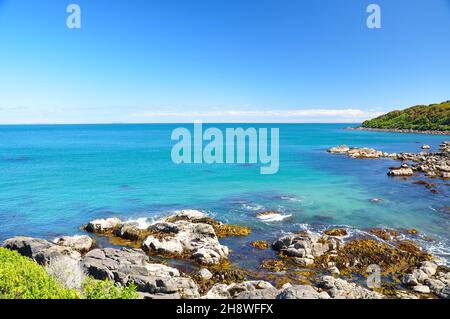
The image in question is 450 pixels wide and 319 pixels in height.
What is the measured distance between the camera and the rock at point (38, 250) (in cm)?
2134

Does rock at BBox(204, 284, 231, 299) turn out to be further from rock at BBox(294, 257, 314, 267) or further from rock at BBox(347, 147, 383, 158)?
rock at BBox(347, 147, 383, 158)

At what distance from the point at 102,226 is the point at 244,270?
1560cm

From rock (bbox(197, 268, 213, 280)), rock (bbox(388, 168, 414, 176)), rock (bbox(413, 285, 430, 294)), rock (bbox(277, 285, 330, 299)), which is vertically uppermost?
rock (bbox(388, 168, 414, 176))

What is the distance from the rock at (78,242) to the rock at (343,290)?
1892cm

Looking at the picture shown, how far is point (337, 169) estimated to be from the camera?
6738 centimetres

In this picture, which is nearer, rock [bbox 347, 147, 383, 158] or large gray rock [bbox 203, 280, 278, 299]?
large gray rock [bbox 203, 280, 278, 299]

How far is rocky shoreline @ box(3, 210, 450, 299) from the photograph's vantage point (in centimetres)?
1847

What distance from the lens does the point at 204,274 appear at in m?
21.7

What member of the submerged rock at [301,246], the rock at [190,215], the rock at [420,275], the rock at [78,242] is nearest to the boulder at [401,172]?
the submerged rock at [301,246]

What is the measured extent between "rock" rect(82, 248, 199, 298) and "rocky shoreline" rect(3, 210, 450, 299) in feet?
0.19

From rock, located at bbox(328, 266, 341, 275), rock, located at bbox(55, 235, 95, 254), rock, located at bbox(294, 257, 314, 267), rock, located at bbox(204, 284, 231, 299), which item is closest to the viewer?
rock, located at bbox(204, 284, 231, 299)

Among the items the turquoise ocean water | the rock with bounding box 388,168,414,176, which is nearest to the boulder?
the rock with bounding box 388,168,414,176

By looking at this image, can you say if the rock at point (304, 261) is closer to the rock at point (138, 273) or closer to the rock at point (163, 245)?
the rock at point (138, 273)

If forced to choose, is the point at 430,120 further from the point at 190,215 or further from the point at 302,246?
the point at 302,246
